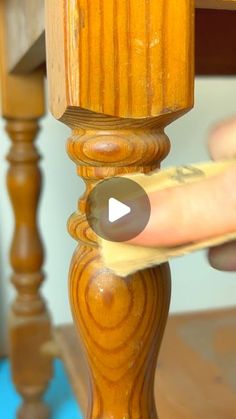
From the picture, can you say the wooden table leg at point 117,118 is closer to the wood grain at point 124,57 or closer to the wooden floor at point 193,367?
the wood grain at point 124,57

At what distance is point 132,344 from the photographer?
1.31ft

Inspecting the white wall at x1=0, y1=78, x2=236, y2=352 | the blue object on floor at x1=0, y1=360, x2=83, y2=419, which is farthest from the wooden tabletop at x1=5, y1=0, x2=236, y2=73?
the blue object on floor at x1=0, y1=360, x2=83, y2=419

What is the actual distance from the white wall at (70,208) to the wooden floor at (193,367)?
0.49 feet

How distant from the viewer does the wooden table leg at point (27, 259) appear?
0.89 m

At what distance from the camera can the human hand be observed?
324 mm

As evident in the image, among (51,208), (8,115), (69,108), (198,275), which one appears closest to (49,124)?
(51,208)

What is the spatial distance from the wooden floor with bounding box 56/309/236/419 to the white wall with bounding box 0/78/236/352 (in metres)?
0.15

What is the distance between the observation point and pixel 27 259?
94 cm

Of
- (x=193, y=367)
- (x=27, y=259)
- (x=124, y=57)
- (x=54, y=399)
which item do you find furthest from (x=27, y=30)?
(x=54, y=399)

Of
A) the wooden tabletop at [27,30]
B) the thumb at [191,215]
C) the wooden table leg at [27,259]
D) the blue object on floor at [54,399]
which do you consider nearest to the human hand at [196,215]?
the thumb at [191,215]

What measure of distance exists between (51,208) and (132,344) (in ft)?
2.54

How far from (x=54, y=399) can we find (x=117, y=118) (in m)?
0.73

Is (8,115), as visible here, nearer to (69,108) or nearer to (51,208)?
(51,208)
